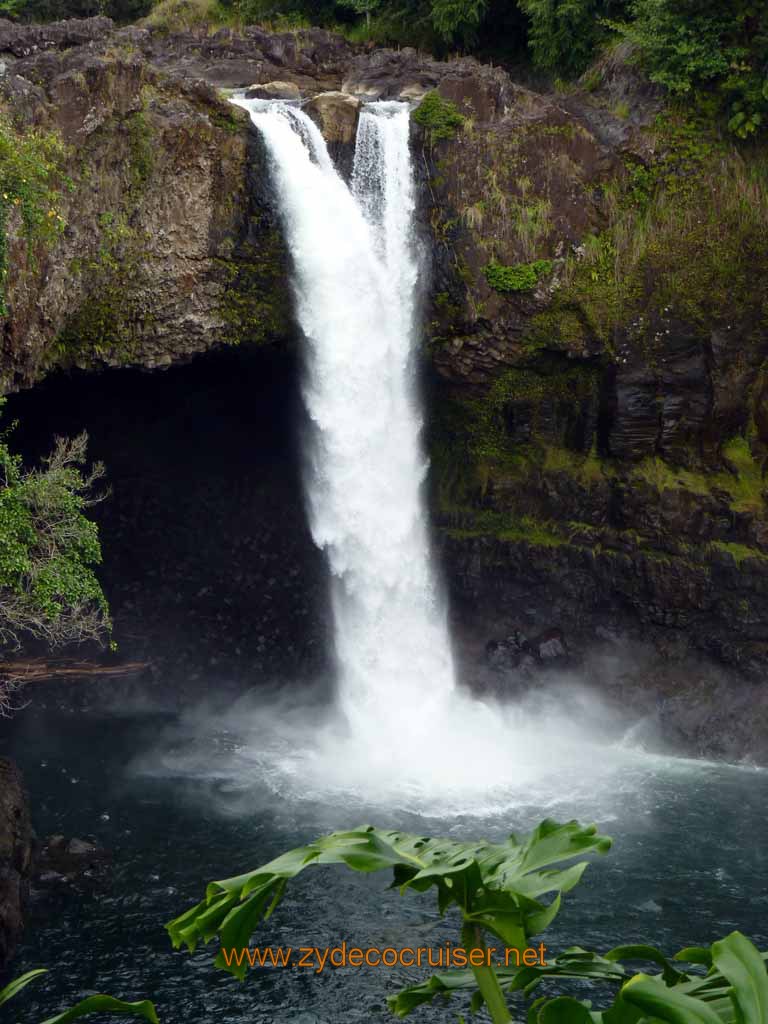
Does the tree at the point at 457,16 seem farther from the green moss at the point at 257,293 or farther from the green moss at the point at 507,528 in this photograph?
the green moss at the point at 507,528

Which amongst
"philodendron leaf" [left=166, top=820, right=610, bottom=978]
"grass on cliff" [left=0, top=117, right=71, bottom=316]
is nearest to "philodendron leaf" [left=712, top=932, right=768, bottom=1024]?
"philodendron leaf" [left=166, top=820, right=610, bottom=978]

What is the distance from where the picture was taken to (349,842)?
9.57 ft

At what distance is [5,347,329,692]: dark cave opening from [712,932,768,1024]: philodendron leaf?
802 inches

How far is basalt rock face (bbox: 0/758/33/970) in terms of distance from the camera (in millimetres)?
13445

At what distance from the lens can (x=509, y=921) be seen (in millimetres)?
2826

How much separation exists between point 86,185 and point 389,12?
15354 millimetres

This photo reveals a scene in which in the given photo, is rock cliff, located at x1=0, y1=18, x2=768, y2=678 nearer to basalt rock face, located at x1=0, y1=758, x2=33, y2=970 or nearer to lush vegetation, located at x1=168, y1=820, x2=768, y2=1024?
basalt rock face, located at x1=0, y1=758, x2=33, y2=970

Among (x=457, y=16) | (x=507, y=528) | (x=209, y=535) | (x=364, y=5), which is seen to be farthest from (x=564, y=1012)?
(x=364, y=5)

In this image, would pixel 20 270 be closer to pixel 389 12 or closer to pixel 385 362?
pixel 385 362

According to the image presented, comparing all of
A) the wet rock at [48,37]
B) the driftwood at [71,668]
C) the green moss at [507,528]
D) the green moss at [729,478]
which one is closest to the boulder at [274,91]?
the wet rock at [48,37]

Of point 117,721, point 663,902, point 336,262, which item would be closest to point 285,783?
point 117,721

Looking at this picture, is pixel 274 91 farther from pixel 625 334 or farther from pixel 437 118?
pixel 625 334

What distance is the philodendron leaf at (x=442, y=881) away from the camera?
275cm

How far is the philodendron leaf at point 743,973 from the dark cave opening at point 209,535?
20364mm
